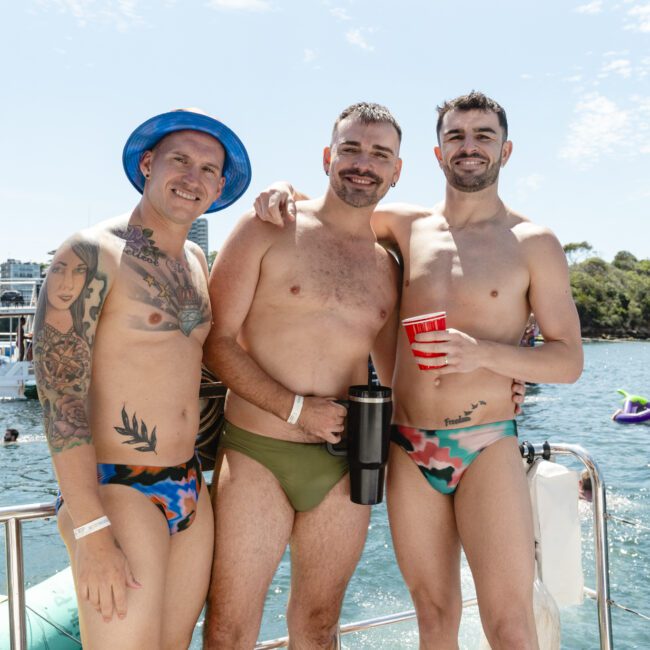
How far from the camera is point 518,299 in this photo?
2959 millimetres

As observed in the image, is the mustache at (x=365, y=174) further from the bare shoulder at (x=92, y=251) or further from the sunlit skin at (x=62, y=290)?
the sunlit skin at (x=62, y=290)

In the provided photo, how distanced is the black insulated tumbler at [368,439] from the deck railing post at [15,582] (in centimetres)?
125

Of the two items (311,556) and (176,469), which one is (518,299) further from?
(176,469)

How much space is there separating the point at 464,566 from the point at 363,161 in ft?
28.0

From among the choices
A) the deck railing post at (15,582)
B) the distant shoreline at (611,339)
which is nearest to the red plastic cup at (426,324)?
the deck railing post at (15,582)

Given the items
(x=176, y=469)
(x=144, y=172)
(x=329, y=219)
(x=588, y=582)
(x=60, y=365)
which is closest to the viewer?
(x=60, y=365)

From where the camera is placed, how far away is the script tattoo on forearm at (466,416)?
2.86 m

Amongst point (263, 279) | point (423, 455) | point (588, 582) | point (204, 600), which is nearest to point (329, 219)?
point (263, 279)

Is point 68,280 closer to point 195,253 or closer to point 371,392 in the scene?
point 195,253

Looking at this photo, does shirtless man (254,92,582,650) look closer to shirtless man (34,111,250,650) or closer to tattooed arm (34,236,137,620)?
shirtless man (34,111,250,650)

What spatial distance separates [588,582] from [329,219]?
31.2 ft

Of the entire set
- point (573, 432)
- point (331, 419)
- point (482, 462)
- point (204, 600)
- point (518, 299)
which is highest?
point (518, 299)

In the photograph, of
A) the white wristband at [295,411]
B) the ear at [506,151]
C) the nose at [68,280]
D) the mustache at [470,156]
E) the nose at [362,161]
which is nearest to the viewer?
the nose at [68,280]

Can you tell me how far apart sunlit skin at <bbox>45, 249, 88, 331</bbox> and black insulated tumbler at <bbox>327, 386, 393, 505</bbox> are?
113 cm
